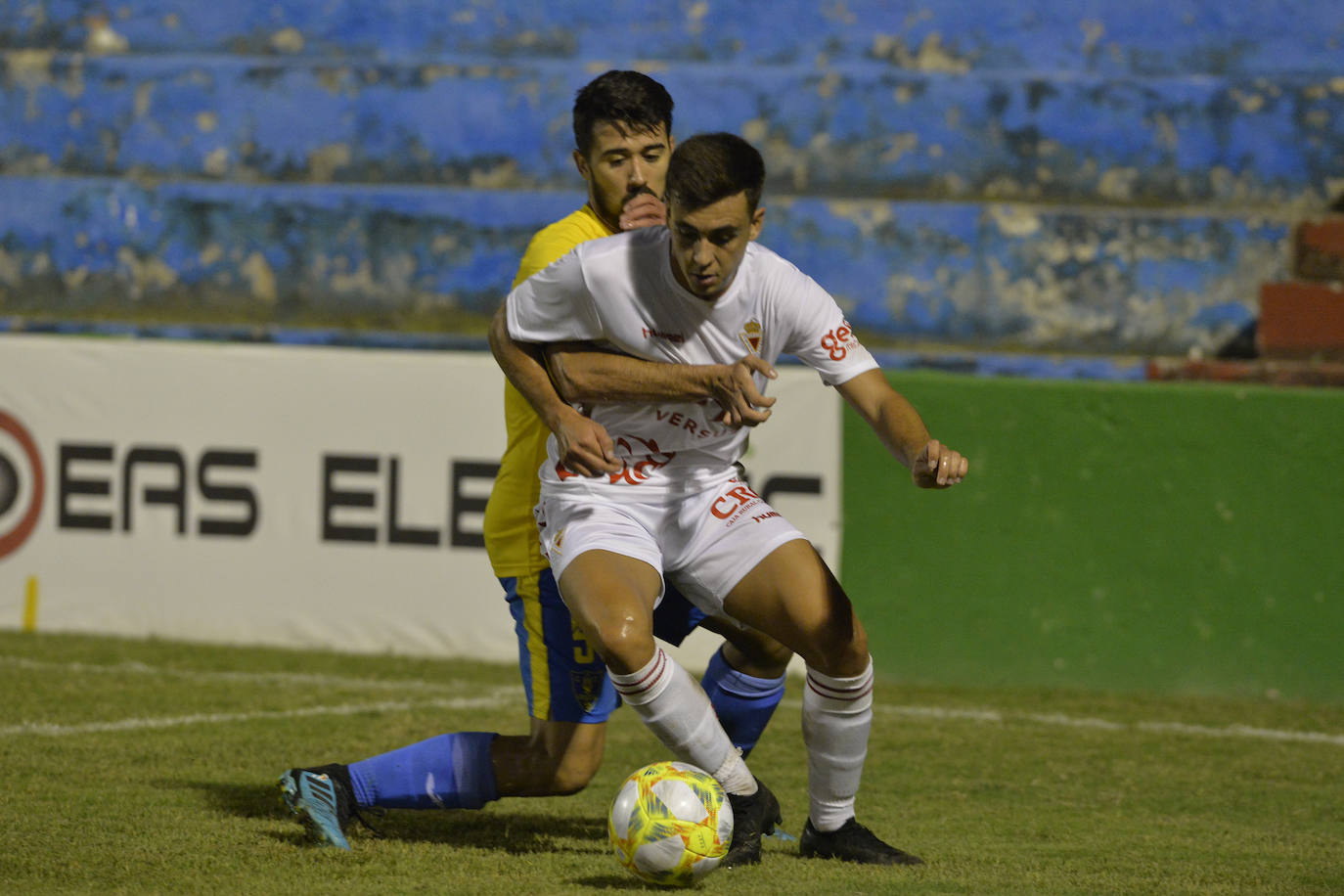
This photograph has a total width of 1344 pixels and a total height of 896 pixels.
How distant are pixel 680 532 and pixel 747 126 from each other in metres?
7.59

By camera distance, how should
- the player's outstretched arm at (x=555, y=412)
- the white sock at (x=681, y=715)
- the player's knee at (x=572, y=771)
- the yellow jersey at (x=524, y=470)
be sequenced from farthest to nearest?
the yellow jersey at (x=524, y=470)
the player's knee at (x=572, y=771)
the player's outstretched arm at (x=555, y=412)
the white sock at (x=681, y=715)

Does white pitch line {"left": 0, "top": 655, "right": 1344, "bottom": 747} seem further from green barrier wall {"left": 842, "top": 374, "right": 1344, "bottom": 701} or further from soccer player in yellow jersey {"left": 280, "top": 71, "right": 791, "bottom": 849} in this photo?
soccer player in yellow jersey {"left": 280, "top": 71, "right": 791, "bottom": 849}

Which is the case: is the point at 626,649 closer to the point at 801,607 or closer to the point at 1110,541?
the point at 801,607

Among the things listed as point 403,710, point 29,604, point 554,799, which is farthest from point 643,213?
point 29,604

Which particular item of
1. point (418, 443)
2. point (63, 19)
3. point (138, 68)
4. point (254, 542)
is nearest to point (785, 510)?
point (418, 443)

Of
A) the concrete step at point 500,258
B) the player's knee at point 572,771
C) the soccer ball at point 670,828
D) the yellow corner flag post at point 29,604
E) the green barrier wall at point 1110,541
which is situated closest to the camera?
the soccer ball at point 670,828

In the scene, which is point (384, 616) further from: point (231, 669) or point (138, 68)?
point (138, 68)

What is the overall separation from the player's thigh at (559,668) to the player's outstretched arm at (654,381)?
563mm

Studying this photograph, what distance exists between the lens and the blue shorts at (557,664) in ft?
13.8

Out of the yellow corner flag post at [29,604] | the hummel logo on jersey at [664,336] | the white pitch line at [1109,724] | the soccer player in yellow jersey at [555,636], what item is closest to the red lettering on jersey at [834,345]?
the hummel logo on jersey at [664,336]

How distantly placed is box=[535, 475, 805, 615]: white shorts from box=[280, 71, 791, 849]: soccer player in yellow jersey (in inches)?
6.0

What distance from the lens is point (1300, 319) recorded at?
30.8 feet

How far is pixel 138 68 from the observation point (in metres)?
12.0

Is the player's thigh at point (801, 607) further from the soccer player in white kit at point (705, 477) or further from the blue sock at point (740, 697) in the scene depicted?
the blue sock at point (740, 697)
